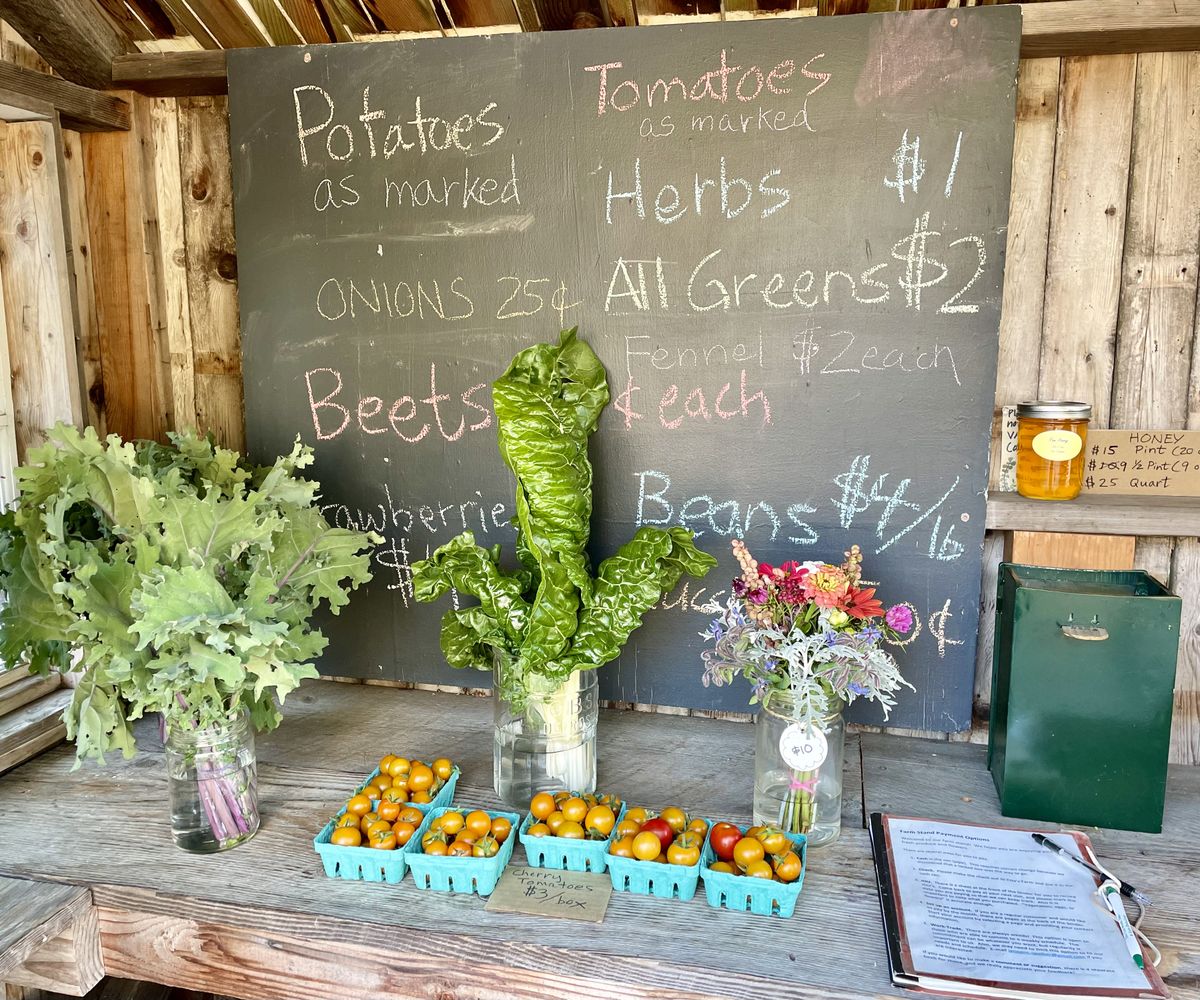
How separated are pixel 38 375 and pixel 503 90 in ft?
3.22

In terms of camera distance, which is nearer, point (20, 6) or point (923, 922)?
point (923, 922)

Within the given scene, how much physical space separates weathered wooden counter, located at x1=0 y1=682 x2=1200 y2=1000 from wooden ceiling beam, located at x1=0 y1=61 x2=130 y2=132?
44.0 inches

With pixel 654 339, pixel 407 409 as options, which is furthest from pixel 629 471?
pixel 407 409

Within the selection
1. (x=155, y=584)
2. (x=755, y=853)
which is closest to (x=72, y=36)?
(x=155, y=584)

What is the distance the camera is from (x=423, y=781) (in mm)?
1297

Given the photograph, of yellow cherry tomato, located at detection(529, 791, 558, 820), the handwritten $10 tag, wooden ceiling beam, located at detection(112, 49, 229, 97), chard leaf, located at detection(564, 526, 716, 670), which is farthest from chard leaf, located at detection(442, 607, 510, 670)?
wooden ceiling beam, located at detection(112, 49, 229, 97)

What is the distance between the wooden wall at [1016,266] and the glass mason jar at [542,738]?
2.49ft

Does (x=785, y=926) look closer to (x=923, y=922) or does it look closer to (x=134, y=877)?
(x=923, y=922)

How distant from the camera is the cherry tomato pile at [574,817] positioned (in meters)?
1.19

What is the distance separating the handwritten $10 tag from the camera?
3.62 ft

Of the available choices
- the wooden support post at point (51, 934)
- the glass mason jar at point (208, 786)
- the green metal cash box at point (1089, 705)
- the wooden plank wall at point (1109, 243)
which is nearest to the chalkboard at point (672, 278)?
the wooden plank wall at point (1109, 243)

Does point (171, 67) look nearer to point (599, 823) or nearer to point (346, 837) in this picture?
point (346, 837)

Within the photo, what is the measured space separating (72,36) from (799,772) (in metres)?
1.71

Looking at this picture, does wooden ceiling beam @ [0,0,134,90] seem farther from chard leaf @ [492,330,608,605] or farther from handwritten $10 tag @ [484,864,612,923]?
handwritten $10 tag @ [484,864,612,923]
